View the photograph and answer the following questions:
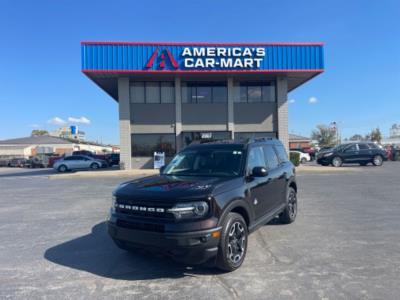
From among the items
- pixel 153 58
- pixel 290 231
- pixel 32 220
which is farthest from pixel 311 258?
pixel 153 58

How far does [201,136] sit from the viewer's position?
22.7 meters

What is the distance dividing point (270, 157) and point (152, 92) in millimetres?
18368

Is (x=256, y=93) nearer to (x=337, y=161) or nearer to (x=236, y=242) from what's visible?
(x=337, y=161)

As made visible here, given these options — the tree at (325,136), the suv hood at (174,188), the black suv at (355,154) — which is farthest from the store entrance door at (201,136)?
the tree at (325,136)

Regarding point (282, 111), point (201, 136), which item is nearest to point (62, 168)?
point (201, 136)

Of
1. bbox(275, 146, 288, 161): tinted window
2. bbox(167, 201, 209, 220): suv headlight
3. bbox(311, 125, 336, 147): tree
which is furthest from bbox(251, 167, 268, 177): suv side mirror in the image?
bbox(311, 125, 336, 147): tree

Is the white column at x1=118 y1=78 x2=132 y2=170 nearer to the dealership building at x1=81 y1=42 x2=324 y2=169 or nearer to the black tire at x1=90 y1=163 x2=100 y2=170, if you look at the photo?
the dealership building at x1=81 y1=42 x2=324 y2=169

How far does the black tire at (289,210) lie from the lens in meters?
6.20

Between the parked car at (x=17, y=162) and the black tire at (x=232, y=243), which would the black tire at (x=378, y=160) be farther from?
the parked car at (x=17, y=162)

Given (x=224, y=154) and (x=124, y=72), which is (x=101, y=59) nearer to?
(x=124, y=72)

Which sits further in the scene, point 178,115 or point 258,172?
point 178,115

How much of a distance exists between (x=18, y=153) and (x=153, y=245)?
242ft

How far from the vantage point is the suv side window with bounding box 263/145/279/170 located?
18.2ft

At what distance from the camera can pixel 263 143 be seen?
5.64 m
